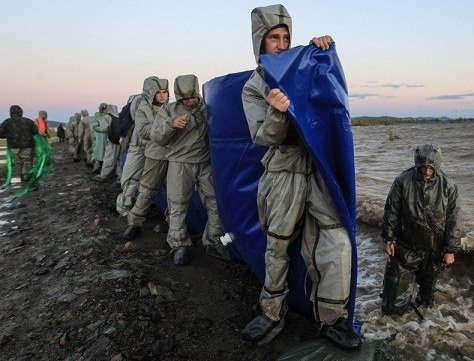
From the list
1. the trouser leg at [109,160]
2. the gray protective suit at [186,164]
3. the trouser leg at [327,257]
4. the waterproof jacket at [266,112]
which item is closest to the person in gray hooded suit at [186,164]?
the gray protective suit at [186,164]

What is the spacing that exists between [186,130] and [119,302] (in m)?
2.06

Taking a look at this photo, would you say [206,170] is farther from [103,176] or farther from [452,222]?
[103,176]

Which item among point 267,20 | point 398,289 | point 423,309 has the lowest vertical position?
point 423,309

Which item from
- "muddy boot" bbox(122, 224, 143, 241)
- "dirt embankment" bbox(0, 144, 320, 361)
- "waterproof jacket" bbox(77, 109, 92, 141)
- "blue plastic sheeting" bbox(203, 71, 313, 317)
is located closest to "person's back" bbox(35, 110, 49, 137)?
"waterproof jacket" bbox(77, 109, 92, 141)

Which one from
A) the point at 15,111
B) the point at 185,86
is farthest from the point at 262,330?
the point at 15,111

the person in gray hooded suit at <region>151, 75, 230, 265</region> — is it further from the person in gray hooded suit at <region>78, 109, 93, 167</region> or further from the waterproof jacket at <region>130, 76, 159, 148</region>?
the person in gray hooded suit at <region>78, 109, 93, 167</region>

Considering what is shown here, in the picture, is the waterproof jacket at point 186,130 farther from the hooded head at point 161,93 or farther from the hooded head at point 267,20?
the hooded head at point 267,20

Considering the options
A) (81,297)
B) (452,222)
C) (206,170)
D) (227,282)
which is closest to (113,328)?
(81,297)

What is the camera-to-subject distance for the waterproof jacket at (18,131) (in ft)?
38.3

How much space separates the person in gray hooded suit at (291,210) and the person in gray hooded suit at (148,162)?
265 cm

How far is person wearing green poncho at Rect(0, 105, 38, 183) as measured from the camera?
1169cm

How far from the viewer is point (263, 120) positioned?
115 inches

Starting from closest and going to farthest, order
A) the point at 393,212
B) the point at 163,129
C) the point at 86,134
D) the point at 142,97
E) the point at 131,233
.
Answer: the point at 393,212
the point at 163,129
the point at 131,233
the point at 142,97
the point at 86,134

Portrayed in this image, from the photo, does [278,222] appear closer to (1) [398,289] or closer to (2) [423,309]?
(1) [398,289]
